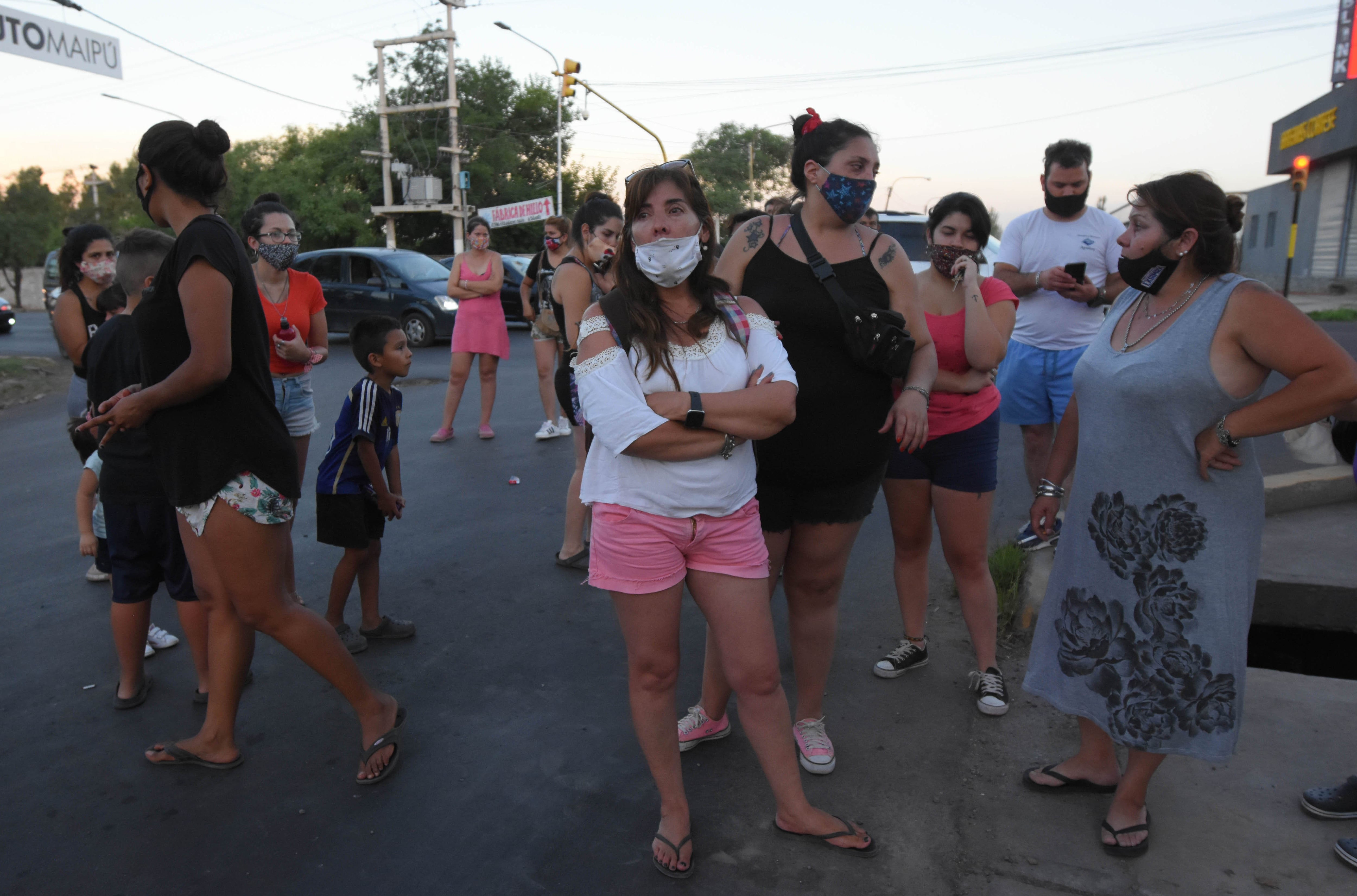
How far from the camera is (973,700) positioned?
3461 mm

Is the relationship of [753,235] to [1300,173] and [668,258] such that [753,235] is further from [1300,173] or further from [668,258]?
[1300,173]

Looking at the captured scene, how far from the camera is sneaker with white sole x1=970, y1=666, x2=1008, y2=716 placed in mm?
3338

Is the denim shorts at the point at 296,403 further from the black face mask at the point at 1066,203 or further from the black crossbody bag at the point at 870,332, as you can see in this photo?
the black face mask at the point at 1066,203

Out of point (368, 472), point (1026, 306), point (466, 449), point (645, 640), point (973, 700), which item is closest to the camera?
point (645, 640)

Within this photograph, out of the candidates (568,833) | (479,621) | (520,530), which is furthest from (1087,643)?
(520,530)

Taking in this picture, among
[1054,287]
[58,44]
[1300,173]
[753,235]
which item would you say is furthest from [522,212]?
[753,235]

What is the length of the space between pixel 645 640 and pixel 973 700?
1.63 metres

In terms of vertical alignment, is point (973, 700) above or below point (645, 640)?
below

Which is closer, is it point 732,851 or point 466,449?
point 732,851

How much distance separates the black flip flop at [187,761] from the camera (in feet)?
10.1

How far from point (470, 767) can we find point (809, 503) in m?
1.46

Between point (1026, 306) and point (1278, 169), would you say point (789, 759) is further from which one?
point (1278, 169)

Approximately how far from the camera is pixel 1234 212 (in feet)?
8.19

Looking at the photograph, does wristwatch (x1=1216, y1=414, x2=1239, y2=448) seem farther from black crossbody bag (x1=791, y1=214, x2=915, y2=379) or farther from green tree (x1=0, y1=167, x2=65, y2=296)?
green tree (x1=0, y1=167, x2=65, y2=296)
